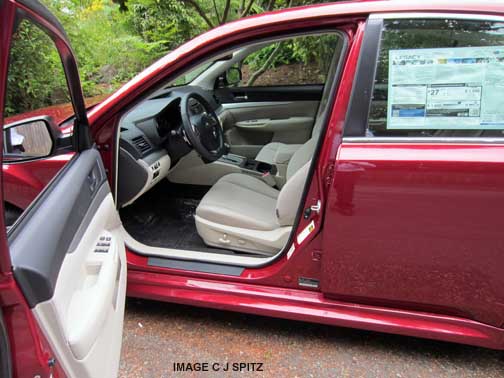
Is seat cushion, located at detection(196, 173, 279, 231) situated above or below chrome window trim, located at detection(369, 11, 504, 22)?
below

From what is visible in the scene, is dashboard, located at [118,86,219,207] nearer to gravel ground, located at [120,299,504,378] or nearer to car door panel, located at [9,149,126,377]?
car door panel, located at [9,149,126,377]

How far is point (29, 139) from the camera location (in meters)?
1.74

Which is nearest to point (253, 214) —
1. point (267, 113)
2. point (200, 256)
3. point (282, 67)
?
point (200, 256)

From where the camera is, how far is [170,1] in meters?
6.57

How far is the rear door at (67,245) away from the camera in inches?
35.5

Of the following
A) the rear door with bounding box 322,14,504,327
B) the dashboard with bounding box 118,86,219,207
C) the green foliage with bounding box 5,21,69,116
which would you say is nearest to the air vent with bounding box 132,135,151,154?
the dashboard with bounding box 118,86,219,207

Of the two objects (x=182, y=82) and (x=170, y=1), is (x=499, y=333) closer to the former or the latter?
(x=182, y=82)

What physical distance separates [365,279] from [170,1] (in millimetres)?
6504

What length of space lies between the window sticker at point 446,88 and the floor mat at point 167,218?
1267 millimetres

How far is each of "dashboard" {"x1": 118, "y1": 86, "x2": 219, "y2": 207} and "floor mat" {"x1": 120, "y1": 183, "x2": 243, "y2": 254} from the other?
335mm

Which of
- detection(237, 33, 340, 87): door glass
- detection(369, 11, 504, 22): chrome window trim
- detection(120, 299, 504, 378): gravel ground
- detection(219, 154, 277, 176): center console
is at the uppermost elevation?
detection(237, 33, 340, 87): door glass

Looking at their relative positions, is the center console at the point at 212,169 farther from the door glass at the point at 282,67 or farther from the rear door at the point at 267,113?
the door glass at the point at 282,67

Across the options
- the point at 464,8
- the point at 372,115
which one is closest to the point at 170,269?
the point at 372,115

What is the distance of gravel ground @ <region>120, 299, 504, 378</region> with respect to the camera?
174cm
